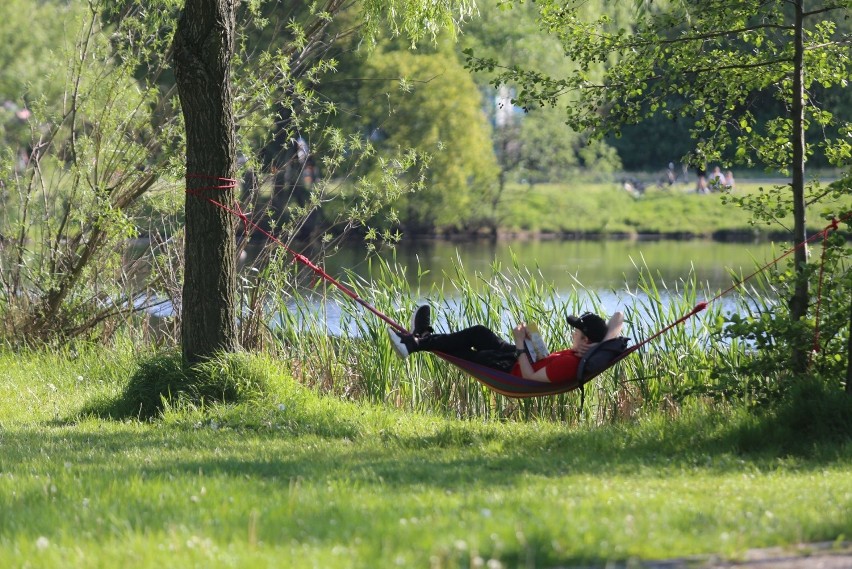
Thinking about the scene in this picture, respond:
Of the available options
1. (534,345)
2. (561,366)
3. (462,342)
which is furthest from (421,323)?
(561,366)

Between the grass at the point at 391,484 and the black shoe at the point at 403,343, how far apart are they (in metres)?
0.48

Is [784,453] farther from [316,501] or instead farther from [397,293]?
[397,293]

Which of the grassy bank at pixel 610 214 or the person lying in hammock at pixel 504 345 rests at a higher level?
the grassy bank at pixel 610 214

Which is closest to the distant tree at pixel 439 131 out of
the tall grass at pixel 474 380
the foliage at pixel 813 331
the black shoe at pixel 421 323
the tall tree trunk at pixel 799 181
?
the tall grass at pixel 474 380

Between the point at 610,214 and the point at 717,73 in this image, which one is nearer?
the point at 717,73

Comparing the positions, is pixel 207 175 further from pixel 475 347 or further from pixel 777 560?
pixel 777 560

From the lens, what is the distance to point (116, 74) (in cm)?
1078

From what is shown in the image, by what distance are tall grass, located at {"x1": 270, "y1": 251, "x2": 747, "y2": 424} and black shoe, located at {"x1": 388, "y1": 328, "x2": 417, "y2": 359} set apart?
1.42 metres

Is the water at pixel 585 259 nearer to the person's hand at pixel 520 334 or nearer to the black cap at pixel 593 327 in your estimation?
the person's hand at pixel 520 334

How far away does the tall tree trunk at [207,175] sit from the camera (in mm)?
7715

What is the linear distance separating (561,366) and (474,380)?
2.05 metres

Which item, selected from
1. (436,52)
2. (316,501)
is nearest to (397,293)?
(316,501)

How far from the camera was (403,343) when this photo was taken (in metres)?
7.56

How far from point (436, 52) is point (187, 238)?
Result: 2459 centimetres
